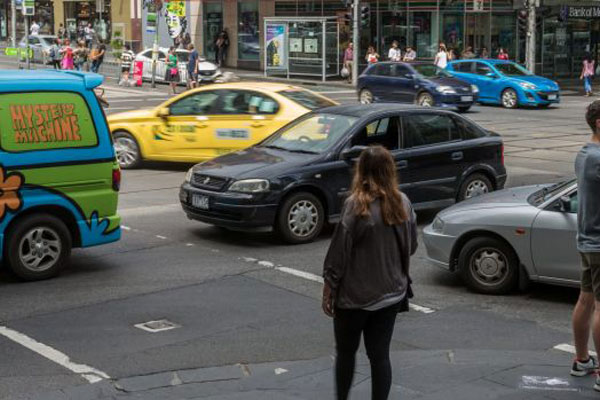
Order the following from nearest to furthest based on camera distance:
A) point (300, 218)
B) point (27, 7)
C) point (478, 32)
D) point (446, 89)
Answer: point (300, 218)
point (446, 89)
point (27, 7)
point (478, 32)

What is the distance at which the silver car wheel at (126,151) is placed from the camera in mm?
17219

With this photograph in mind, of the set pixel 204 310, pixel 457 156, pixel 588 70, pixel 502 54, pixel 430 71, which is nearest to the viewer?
pixel 204 310

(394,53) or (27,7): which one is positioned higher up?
(27,7)

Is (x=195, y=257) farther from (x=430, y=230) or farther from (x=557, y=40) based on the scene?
(x=557, y=40)

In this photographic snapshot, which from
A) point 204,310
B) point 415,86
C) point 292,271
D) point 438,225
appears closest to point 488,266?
point 438,225

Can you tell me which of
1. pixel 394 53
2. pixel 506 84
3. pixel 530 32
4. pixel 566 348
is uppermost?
pixel 530 32

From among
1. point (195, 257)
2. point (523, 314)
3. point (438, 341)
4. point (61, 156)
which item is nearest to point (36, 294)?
point (61, 156)

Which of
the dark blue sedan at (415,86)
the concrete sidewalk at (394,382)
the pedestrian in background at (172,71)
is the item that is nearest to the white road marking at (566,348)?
the concrete sidewalk at (394,382)

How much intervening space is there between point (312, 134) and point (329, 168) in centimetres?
80

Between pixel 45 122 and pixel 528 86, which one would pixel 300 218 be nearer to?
pixel 45 122

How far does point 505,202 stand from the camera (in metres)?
9.28

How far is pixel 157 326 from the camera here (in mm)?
8047

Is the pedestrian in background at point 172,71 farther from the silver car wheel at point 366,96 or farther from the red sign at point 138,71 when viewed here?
the silver car wheel at point 366,96

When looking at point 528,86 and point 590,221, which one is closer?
point 590,221
